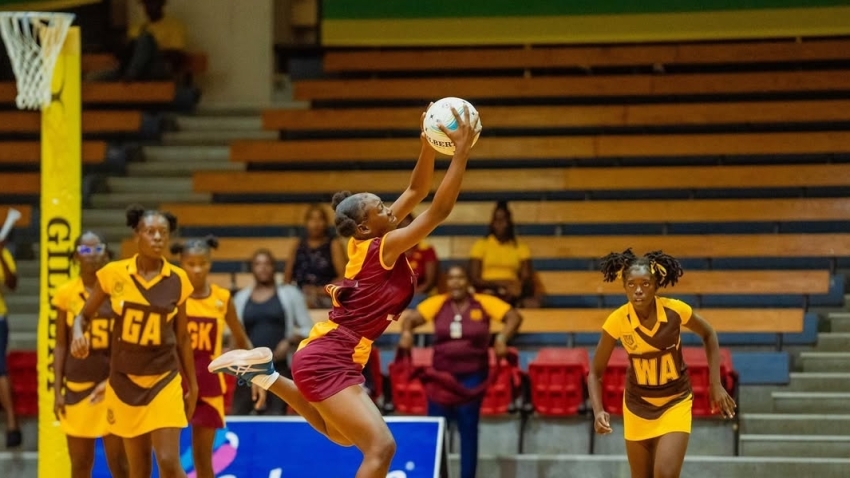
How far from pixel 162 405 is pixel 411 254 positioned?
4.03 metres

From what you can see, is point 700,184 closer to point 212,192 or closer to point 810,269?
point 810,269

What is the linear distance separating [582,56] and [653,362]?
7.13 meters

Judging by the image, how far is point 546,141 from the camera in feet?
42.7

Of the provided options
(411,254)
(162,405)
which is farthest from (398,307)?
(411,254)

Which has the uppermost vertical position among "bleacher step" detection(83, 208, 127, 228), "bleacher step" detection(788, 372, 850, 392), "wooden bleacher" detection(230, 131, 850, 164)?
"wooden bleacher" detection(230, 131, 850, 164)

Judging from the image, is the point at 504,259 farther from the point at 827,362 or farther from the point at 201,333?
the point at 201,333

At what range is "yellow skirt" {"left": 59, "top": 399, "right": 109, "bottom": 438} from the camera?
8227 millimetres

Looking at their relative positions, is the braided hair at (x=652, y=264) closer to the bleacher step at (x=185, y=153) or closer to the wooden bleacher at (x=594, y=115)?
the wooden bleacher at (x=594, y=115)

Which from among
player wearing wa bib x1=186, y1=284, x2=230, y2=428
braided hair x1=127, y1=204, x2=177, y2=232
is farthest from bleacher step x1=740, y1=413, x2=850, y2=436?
braided hair x1=127, y1=204, x2=177, y2=232

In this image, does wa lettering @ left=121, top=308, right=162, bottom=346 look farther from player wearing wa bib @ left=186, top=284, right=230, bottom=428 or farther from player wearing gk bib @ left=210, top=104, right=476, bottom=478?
player wearing gk bib @ left=210, top=104, right=476, bottom=478

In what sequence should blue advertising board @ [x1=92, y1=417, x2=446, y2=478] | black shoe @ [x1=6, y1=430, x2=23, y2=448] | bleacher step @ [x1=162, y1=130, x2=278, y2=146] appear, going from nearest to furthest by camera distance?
blue advertising board @ [x1=92, y1=417, x2=446, y2=478] → black shoe @ [x1=6, y1=430, x2=23, y2=448] → bleacher step @ [x1=162, y1=130, x2=278, y2=146]

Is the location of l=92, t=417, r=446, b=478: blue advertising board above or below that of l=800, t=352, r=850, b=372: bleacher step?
below

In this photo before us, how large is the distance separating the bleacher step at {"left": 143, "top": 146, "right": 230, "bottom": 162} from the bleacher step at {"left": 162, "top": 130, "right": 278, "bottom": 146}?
104 millimetres

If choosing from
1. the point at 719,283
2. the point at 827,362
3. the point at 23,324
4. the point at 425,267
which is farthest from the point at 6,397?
the point at 827,362
